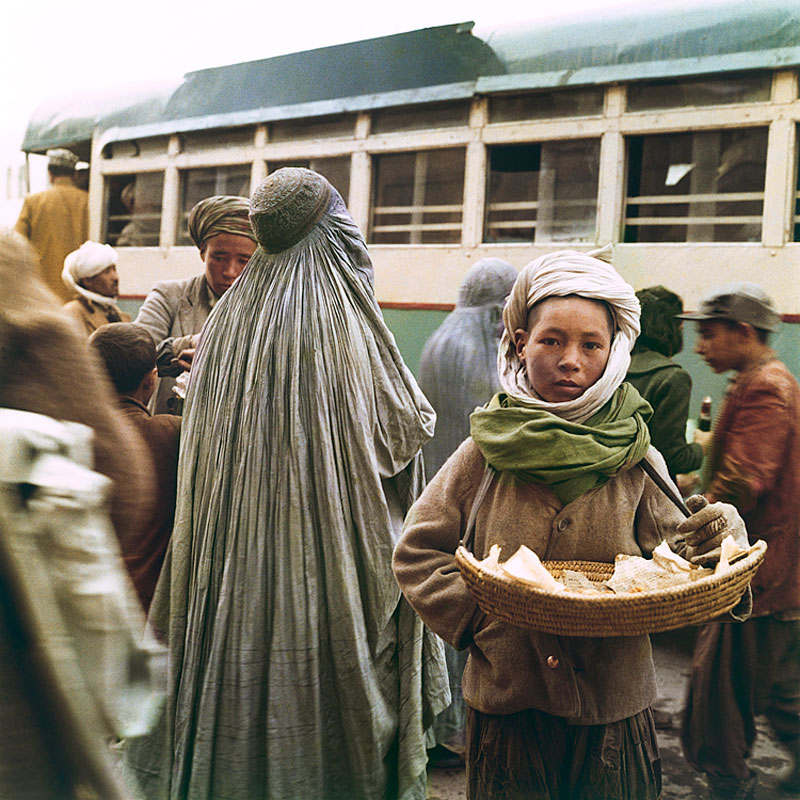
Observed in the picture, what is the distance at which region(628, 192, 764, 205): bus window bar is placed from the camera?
8.58 ft

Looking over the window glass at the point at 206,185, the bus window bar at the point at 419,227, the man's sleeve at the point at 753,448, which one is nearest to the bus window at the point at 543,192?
the bus window bar at the point at 419,227

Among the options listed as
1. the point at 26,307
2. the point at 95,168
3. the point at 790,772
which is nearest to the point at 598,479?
the point at 26,307

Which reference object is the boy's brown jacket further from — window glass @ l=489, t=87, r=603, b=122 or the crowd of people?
window glass @ l=489, t=87, r=603, b=122

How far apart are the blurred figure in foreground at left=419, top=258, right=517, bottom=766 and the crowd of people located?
13 mm

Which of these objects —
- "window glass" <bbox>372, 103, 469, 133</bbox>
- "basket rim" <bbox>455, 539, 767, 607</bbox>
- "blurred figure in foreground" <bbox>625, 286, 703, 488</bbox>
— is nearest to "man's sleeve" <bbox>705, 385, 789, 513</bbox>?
"blurred figure in foreground" <bbox>625, 286, 703, 488</bbox>

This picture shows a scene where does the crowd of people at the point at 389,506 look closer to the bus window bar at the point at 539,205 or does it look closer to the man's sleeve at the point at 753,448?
the man's sleeve at the point at 753,448

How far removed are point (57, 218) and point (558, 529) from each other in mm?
1830

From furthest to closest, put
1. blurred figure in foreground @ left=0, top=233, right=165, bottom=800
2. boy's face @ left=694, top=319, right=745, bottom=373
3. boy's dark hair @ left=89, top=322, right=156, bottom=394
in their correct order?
1. boy's face @ left=694, top=319, right=745, bottom=373
2. boy's dark hair @ left=89, top=322, right=156, bottom=394
3. blurred figure in foreground @ left=0, top=233, right=165, bottom=800

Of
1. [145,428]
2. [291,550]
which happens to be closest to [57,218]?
[145,428]

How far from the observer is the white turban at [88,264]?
279 centimetres

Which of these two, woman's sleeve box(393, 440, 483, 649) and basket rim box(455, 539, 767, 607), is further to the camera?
woman's sleeve box(393, 440, 483, 649)

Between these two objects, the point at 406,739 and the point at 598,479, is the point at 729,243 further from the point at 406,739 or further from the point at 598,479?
the point at 406,739

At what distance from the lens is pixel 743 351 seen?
274cm

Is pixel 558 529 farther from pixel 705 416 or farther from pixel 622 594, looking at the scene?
pixel 705 416
